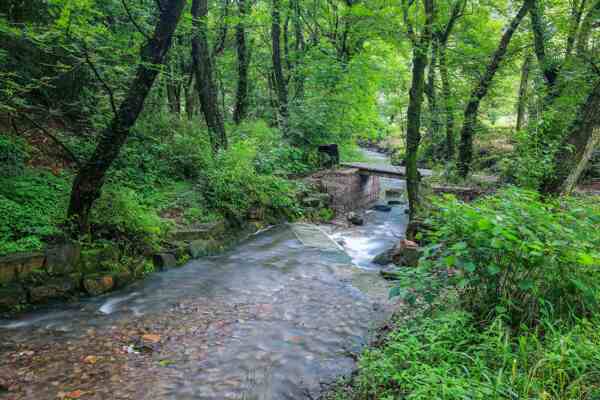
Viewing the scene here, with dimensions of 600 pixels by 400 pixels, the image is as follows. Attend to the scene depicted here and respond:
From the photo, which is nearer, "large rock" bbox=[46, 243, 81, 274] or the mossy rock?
the mossy rock

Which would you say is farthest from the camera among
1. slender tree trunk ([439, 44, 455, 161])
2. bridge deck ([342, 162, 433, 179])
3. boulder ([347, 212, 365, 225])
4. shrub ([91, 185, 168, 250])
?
bridge deck ([342, 162, 433, 179])

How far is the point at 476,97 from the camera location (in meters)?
11.4

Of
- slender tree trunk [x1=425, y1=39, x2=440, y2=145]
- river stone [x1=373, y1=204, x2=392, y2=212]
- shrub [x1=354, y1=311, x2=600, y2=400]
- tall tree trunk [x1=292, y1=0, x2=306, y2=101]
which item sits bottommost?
river stone [x1=373, y1=204, x2=392, y2=212]

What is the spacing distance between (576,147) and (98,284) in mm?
9103

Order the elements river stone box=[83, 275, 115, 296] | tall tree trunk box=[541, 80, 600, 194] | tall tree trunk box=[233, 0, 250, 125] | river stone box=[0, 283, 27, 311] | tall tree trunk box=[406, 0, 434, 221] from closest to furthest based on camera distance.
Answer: river stone box=[0, 283, 27, 311] < river stone box=[83, 275, 115, 296] < tall tree trunk box=[541, 80, 600, 194] < tall tree trunk box=[406, 0, 434, 221] < tall tree trunk box=[233, 0, 250, 125]

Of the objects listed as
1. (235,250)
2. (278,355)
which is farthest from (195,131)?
(278,355)

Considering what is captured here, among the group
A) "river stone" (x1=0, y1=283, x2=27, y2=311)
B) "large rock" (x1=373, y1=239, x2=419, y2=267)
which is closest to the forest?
"river stone" (x1=0, y1=283, x2=27, y2=311)

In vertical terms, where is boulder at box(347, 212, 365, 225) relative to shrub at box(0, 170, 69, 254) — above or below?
below

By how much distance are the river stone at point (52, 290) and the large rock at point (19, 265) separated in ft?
0.76

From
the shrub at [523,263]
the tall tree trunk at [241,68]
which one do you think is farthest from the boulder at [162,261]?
the tall tree trunk at [241,68]

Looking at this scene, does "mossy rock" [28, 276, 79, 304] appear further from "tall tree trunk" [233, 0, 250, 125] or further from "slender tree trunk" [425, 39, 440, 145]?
"slender tree trunk" [425, 39, 440, 145]

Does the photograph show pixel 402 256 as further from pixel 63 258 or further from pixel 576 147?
pixel 63 258

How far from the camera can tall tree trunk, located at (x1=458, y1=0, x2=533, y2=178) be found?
10836 millimetres

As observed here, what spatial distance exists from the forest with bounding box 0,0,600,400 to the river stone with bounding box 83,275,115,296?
0.06 feet
